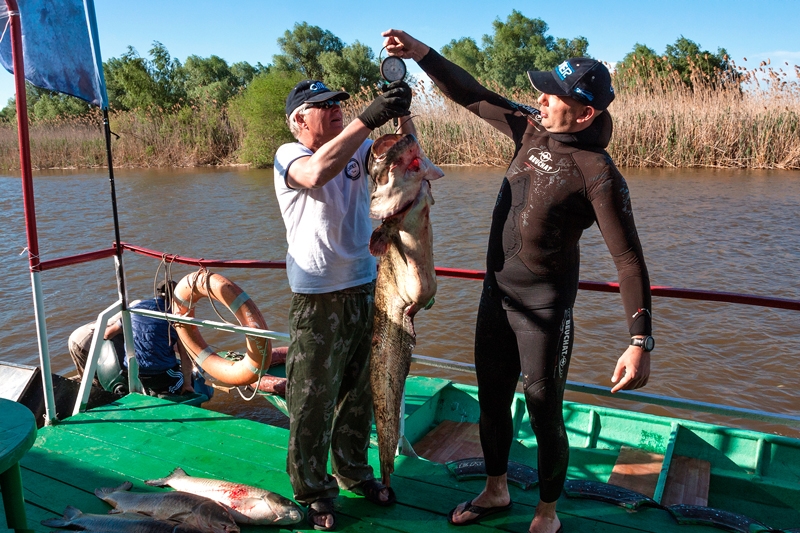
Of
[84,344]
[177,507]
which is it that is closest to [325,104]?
[177,507]

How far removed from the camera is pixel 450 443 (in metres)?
4.27

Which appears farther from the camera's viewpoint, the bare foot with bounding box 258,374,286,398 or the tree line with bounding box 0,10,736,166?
the tree line with bounding box 0,10,736,166

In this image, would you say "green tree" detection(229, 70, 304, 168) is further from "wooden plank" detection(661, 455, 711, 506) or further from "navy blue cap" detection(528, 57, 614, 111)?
"navy blue cap" detection(528, 57, 614, 111)

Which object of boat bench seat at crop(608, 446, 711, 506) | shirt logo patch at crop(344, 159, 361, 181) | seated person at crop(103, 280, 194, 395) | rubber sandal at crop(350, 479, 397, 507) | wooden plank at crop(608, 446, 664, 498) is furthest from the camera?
seated person at crop(103, 280, 194, 395)

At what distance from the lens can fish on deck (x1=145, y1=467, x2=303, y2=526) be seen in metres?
2.60

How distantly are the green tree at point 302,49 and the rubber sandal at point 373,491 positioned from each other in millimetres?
49892

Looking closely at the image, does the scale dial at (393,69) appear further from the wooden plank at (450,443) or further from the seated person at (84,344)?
the seated person at (84,344)

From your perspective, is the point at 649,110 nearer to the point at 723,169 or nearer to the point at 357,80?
the point at 723,169

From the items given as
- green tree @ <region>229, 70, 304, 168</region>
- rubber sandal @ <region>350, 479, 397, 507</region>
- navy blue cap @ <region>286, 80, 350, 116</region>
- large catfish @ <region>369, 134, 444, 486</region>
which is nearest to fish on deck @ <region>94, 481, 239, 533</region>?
rubber sandal @ <region>350, 479, 397, 507</region>

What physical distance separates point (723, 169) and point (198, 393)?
60.5 ft

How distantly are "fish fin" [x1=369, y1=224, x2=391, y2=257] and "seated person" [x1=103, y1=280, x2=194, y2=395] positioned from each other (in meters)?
3.10

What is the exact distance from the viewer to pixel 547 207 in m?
2.27

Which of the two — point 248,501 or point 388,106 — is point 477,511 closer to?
point 248,501

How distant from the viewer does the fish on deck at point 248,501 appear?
260 cm
